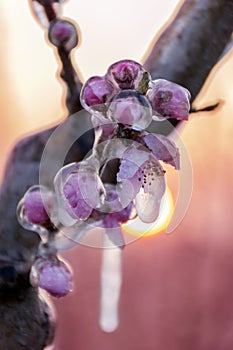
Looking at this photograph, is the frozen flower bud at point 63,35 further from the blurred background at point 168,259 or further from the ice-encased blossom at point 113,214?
the blurred background at point 168,259

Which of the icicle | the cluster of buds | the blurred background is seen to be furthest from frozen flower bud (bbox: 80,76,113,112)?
the blurred background

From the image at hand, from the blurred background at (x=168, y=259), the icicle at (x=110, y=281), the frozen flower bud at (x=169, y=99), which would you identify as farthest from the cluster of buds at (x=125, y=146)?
the blurred background at (x=168, y=259)

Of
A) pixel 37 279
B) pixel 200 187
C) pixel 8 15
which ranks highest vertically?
pixel 8 15

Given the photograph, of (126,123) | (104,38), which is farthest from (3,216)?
(104,38)

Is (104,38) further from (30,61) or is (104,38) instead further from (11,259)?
(11,259)

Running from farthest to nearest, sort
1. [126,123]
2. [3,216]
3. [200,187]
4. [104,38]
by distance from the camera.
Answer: [200,187] < [104,38] < [3,216] < [126,123]

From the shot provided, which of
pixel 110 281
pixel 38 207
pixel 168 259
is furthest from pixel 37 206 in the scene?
pixel 168 259
